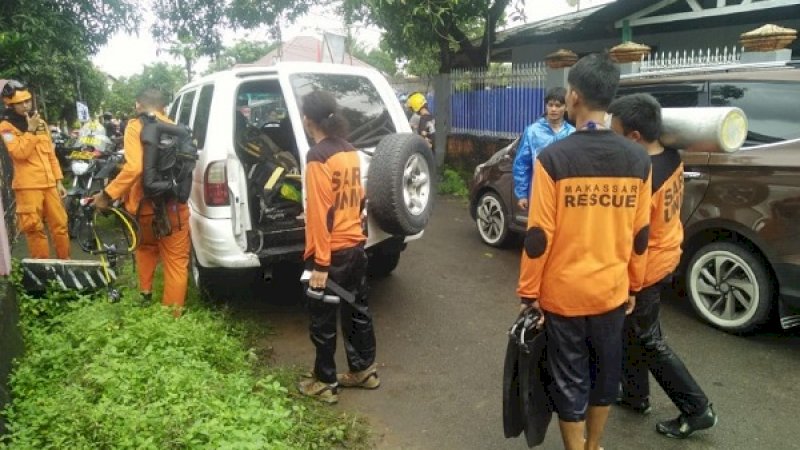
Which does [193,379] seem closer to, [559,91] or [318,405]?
[318,405]

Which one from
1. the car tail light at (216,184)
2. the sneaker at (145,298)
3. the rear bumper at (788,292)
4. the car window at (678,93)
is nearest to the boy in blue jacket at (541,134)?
the car window at (678,93)

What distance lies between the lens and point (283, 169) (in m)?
4.50

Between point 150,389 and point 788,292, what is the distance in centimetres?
379

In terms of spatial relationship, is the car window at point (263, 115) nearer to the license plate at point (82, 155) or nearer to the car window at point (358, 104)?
the car window at point (358, 104)

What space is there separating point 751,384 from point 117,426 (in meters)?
3.50

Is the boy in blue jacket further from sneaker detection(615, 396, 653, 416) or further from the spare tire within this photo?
sneaker detection(615, 396, 653, 416)

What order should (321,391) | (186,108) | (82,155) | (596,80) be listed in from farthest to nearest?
1. (82,155)
2. (186,108)
3. (321,391)
4. (596,80)

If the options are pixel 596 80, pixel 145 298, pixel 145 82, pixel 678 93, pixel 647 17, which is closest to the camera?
pixel 596 80

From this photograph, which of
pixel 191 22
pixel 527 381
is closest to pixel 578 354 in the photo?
pixel 527 381

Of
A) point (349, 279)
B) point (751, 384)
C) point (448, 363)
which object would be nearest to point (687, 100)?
point (751, 384)

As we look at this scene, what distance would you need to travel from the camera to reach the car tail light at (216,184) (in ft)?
13.5

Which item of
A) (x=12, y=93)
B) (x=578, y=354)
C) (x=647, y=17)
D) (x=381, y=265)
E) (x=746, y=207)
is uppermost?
(x=647, y=17)

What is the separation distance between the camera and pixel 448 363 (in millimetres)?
3977

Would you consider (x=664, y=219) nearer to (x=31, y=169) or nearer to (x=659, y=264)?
(x=659, y=264)
